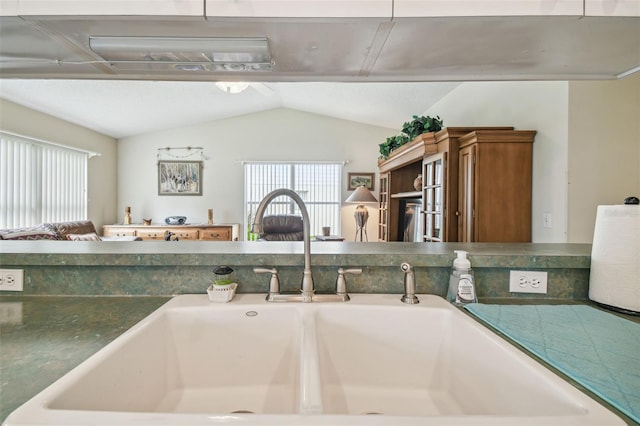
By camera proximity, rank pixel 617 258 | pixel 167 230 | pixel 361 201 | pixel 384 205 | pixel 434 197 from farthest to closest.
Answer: pixel 361 201, pixel 167 230, pixel 384 205, pixel 434 197, pixel 617 258

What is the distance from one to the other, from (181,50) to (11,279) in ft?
3.00

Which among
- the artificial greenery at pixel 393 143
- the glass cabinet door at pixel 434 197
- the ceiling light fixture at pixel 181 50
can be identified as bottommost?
the glass cabinet door at pixel 434 197

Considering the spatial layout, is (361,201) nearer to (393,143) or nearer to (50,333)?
(393,143)

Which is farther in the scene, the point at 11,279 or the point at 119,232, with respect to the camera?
the point at 119,232

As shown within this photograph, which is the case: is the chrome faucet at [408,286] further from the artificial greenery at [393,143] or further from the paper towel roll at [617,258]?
the artificial greenery at [393,143]

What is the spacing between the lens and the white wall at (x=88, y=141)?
368 centimetres

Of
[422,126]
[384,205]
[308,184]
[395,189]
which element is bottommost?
[384,205]

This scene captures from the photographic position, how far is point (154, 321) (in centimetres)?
79

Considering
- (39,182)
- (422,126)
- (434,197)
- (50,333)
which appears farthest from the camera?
(39,182)

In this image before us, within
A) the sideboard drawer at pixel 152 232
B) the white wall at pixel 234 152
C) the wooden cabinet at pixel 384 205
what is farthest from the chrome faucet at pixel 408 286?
the sideboard drawer at pixel 152 232

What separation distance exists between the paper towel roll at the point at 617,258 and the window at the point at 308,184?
16.0 feet

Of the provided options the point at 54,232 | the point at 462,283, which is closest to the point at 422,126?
the point at 462,283

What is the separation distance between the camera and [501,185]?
2299mm

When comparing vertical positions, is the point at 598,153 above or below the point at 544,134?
below
